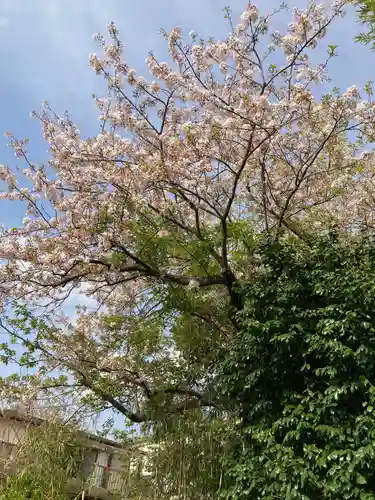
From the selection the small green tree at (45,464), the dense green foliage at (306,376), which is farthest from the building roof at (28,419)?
the dense green foliage at (306,376)

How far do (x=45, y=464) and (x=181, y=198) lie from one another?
3443 millimetres

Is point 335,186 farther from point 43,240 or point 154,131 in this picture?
point 43,240

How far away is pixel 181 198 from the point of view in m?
6.00

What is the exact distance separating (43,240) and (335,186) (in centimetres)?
345

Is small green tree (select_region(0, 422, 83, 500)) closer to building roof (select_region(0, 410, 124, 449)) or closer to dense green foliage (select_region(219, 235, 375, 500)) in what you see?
building roof (select_region(0, 410, 124, 449))

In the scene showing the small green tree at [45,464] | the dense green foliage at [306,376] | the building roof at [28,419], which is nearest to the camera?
the dense green foliage at [306,376]

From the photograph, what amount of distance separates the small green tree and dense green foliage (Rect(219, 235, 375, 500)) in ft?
7.43

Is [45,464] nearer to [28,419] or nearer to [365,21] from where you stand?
[28,419]

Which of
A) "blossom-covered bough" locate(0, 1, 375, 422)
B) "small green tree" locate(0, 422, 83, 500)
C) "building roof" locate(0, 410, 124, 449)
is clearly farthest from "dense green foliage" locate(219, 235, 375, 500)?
"building roof" locate(0, 410, 124, 449)

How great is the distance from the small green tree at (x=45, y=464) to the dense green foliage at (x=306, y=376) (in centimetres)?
226

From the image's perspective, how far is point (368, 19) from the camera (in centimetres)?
509

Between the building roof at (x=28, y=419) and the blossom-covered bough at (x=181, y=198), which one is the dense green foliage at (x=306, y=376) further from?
the building roof at (x=28, y=419)

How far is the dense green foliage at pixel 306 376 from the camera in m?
4.06

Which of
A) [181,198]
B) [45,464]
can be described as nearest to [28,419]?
[45,464]
